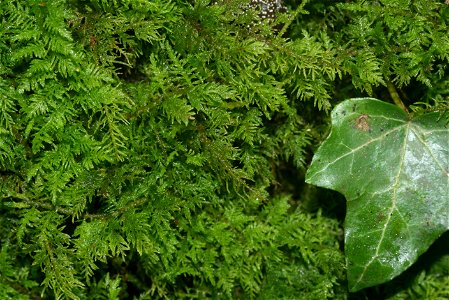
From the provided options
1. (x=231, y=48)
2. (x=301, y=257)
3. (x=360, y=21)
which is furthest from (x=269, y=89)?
(x=301, y=257)


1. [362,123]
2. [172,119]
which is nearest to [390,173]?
[362,123]

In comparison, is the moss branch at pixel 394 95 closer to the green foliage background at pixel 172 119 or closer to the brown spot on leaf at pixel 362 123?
Result: the green foliage background at pixel 172 119

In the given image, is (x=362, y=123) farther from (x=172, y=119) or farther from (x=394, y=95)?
(x=172, y=119)

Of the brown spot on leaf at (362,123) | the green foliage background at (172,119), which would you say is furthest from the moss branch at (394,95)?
the brown spot on leaf at (362,123)

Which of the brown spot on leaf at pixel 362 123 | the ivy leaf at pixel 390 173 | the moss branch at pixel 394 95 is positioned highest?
the moss branch at pixel 394 95

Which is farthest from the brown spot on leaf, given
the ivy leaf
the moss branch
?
the moss branch

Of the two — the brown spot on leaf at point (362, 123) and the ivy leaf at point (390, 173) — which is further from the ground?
the brown spot on leaf at point (362, 123)
